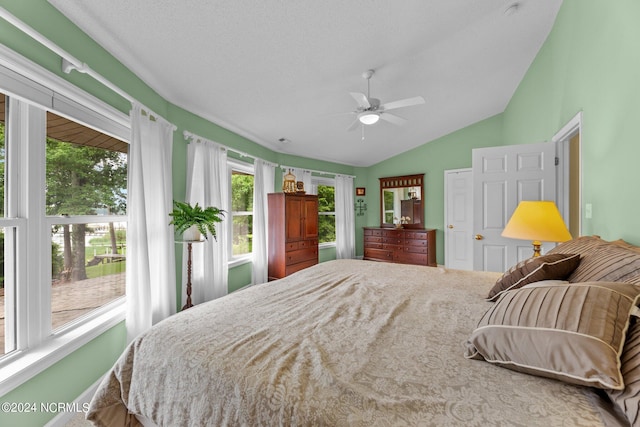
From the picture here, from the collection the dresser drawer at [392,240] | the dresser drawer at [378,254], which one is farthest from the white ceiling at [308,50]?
the dresser drawer at [378,254]

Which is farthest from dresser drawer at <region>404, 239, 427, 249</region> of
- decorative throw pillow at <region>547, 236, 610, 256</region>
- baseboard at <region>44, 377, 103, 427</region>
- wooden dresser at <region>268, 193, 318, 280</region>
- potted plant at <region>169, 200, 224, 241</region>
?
baseboard at <region>44, 377, 103, 427</region>

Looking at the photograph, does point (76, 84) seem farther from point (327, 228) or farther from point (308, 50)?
point (327, 228)

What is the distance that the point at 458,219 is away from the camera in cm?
528

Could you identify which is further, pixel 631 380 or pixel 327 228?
pixel 327 228

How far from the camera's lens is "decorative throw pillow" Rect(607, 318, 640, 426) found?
0.62 m

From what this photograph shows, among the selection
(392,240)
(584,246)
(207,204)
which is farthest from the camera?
(392,240)

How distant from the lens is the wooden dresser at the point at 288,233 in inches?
173

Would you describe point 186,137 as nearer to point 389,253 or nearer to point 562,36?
point 562,36

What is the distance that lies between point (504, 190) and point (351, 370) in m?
2.86

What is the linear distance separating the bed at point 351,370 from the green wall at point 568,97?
472 mm

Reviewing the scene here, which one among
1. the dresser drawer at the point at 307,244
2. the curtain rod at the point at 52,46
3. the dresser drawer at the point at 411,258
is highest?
the curtain rod at the point at 52,46

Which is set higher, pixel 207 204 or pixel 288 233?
pixel 207 204

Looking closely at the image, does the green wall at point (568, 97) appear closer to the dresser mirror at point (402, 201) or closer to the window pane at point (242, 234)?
the window pane at point (242, 234)

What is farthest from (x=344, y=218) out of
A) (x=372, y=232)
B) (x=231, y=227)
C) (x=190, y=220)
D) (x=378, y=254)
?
(x=190, y=220)
